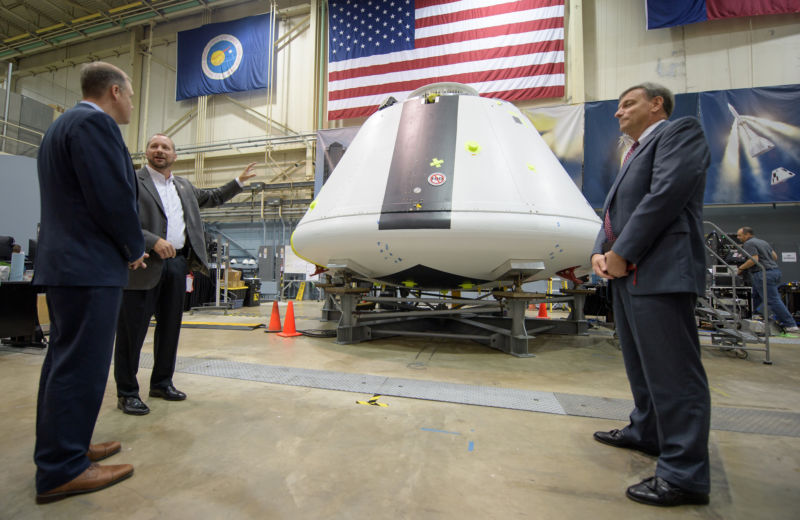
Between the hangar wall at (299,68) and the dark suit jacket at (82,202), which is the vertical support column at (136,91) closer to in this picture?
the hangar wall at (299,68)

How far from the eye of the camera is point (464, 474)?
1239 millimetres

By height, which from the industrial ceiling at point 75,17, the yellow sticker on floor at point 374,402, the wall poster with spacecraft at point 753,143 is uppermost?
the industrial ceiling at point 75,17

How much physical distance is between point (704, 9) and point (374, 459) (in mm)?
11083

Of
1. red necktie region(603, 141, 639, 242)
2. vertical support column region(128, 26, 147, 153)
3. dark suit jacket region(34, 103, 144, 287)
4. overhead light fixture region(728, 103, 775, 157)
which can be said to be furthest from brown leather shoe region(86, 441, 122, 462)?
vertical support column region(128, 26, 147, 153)

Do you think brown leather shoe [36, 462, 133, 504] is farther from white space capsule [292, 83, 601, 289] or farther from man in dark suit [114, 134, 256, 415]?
white space capsule [292, 83, 601, 289]

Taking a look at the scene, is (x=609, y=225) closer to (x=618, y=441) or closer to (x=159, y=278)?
(x=618, y=441)

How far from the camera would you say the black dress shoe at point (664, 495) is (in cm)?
109

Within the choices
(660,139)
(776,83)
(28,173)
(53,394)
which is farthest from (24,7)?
(776,83)

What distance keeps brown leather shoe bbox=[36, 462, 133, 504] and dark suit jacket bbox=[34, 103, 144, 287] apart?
22.7 inches

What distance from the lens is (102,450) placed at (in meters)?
1.34

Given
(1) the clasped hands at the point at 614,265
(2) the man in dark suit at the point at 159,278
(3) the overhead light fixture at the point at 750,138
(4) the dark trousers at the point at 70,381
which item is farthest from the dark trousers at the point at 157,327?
(3) the overhead light fixture at the point at 750,138

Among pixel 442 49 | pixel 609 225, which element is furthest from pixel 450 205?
pixel 442 49

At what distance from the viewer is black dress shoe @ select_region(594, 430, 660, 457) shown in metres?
1.44

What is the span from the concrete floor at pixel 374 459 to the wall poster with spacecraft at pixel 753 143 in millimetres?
6825
